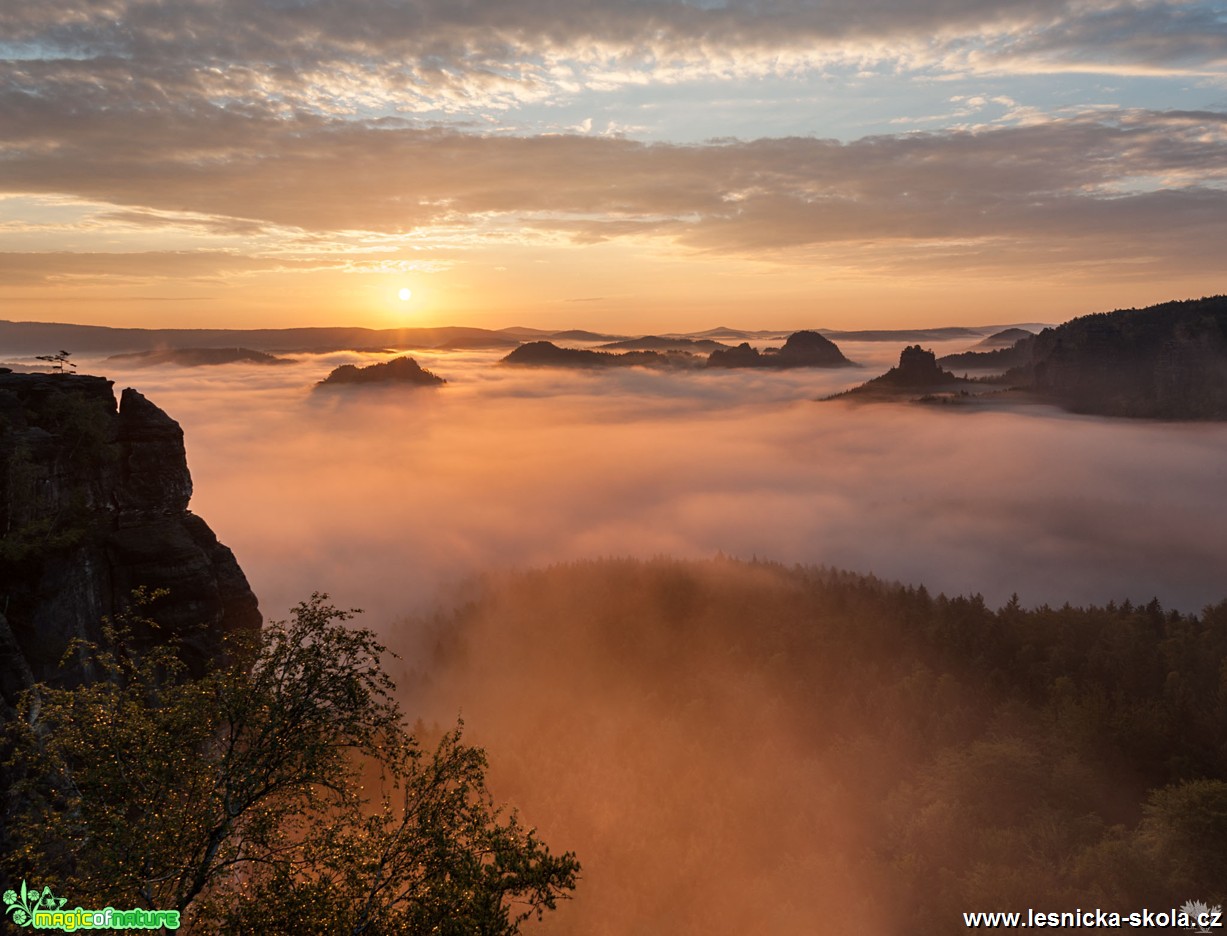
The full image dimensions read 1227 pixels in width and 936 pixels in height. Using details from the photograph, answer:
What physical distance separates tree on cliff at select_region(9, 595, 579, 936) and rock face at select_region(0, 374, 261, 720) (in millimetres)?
20550

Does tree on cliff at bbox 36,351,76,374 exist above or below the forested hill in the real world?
above

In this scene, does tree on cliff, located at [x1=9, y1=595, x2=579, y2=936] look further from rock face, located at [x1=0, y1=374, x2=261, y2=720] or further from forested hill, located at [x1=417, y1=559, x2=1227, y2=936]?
forested hill, located at [x1=417, y1=559, x2=1227, y2=936]

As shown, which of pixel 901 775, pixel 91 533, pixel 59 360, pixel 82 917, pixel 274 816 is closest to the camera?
pixel 82 917

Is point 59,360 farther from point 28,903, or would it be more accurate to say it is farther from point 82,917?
point 82,917

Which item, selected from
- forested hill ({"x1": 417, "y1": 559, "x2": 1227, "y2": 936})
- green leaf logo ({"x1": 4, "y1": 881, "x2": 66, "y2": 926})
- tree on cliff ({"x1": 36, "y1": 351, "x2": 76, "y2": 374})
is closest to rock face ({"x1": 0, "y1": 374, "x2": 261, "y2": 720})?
tree on cliff ({"x1": 36, "y1": 351, "x2": 76, "y2": 374})

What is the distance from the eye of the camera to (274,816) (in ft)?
75.5

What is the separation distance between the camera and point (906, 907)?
106 metres

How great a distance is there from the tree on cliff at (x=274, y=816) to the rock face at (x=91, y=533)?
2055cm

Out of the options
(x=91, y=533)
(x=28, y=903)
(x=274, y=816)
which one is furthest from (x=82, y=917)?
(x=91, y=533)

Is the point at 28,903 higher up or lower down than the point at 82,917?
lower down

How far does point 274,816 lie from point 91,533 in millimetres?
40085

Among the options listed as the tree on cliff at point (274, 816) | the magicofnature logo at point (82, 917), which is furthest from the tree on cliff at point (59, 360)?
the magicofnature logo at point (82, 917)

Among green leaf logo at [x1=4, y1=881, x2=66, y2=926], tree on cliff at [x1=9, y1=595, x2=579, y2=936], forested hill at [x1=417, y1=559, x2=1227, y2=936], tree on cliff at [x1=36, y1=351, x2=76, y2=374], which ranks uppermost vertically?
tree on cliff at [x1=36, y1=351, x2=76, y2=374]

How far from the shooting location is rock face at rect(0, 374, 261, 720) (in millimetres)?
42719
